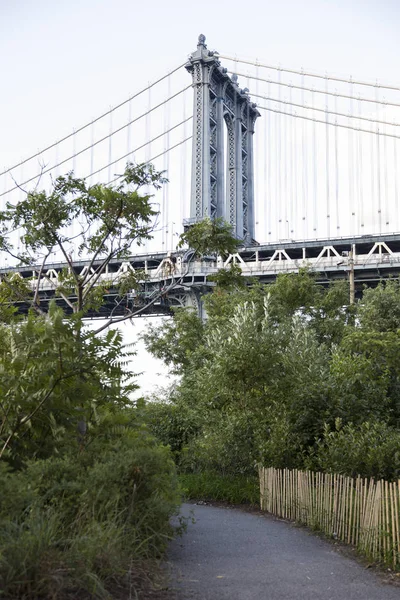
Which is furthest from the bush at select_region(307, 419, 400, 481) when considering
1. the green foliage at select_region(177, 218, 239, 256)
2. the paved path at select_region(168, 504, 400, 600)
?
the green foliage at select_region(177, 218, 239, 256)

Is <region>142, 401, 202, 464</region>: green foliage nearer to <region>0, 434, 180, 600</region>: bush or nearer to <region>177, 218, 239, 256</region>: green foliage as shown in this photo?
<region>177, 218, 239, 256</region>: green foliage

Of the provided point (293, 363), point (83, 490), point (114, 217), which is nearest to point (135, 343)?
point (83, 490)

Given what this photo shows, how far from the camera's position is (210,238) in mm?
16844

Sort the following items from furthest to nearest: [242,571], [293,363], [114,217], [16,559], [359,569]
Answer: [293,363]
[114,217]
[359,569]
[242,571]
[16,559]

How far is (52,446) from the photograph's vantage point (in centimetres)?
1000

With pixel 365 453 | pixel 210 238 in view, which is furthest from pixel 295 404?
pixel 210 238

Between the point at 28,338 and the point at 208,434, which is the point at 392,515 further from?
the point at 208,434

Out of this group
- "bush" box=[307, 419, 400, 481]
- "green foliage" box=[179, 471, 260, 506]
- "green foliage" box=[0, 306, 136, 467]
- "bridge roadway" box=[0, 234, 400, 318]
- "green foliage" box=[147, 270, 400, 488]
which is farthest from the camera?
"bridge roadway" box=[0, 234, 400, 318]

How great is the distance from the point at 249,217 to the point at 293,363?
184ft

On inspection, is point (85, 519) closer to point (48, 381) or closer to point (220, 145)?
point (48, 381)

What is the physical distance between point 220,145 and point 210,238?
52010 millimetres

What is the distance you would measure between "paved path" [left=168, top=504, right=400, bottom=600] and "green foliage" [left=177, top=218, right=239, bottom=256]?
665cm

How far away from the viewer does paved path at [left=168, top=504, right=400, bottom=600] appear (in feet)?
27.5

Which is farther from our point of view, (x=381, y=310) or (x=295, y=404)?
(x=381, y=310)
